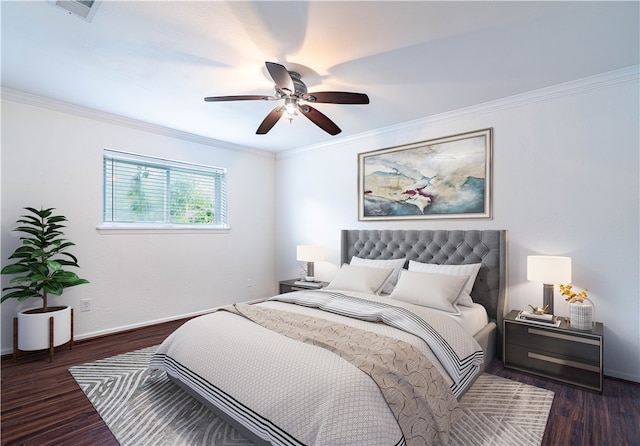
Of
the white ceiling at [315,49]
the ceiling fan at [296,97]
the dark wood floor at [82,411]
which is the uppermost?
the white ceiling at [315,49]

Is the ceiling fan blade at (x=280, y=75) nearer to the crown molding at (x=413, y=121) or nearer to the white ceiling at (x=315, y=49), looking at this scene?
the white ceiling at (x=315, y=49)

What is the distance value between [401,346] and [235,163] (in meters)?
3.86

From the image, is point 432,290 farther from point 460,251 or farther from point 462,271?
point 460,251

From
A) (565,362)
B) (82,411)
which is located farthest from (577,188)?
(82,411)

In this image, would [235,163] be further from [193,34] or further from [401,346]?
[401,346]

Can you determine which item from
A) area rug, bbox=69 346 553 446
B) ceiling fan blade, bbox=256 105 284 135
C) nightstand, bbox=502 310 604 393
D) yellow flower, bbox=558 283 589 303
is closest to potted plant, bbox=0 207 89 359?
area rug, bbox=69 346 553 446

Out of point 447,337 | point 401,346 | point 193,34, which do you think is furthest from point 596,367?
point 193,34

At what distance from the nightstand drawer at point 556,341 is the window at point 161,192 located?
3892mm

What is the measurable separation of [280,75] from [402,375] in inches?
77.0

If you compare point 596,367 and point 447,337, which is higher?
point 447,337

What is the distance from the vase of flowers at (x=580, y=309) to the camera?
2.49m

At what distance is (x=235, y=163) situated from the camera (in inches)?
193

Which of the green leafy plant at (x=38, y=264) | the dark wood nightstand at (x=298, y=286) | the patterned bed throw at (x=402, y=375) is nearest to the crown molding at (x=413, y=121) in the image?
the green leafy plant at (x=38, y=264)

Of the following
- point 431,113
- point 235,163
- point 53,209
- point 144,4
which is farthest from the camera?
point 235,163
